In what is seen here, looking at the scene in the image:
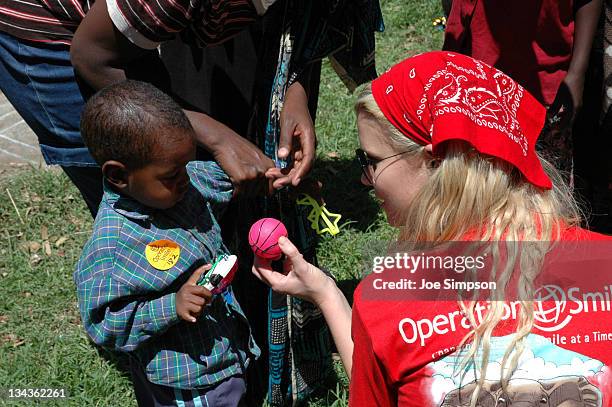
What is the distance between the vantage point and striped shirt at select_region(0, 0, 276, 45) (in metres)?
A: 2.28

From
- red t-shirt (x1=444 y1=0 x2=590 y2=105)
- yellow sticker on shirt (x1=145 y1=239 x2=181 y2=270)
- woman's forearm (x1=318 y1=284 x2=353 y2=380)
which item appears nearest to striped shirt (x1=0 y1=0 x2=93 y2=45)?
yellow sticker on shirt (x1=145 y1=239 x2=181 y2=270)

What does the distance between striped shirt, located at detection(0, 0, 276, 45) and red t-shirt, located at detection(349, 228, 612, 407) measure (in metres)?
1.15

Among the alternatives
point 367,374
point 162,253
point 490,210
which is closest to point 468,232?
point 490,210

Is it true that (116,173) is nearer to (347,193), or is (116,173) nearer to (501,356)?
(501,356)

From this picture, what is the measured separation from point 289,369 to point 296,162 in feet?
2.93

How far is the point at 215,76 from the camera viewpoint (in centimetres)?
285

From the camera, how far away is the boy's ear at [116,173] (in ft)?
7.56

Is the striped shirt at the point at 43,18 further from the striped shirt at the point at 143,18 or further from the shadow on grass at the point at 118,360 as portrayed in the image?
the shadow on grass at the point at 118,360

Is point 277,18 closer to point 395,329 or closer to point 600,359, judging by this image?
point 395,329

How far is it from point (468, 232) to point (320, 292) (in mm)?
568

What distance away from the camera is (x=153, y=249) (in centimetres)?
238

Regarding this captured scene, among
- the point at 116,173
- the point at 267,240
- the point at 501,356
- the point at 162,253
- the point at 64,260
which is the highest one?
the point at 501,356

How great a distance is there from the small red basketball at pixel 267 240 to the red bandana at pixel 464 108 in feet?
2.04

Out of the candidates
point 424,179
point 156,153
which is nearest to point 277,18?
point 156,153
